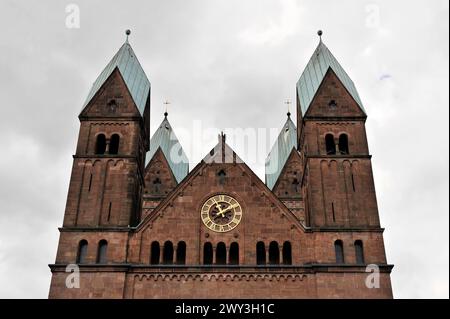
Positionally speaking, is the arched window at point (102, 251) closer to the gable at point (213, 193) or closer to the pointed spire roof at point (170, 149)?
the gable at point (213, 193)

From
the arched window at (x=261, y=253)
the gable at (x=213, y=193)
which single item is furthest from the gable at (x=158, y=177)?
the arched window at (x=261, y=253)

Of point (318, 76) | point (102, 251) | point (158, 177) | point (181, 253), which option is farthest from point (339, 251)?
point (158, 177)

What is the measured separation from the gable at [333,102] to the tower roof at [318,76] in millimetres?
333

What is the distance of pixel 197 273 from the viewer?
37.0m

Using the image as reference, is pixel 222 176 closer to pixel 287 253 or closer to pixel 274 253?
pixel 274 253

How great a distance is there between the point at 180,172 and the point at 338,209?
27551mm

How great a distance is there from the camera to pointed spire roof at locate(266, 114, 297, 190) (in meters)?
61.7

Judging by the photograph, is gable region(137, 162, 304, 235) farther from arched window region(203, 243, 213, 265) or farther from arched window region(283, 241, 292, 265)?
arched window region(203, 243, 213, 265)

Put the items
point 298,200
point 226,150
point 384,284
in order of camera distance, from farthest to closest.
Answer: point 298,200 → point 226,150 → point 384,284

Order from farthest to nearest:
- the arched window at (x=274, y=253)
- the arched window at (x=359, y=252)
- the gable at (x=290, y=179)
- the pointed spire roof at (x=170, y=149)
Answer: the pointed spire roof at (x=170, y=149) → the gable at (x=290, y=179) → the arched window at (x=274, y=253) → the arched window at (x=359, y=252)

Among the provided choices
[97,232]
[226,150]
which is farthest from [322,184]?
[97,232]

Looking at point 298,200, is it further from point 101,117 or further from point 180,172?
point 101,117

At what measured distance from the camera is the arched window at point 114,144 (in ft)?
139

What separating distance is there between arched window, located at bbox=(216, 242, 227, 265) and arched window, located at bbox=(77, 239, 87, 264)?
7.78 metres
